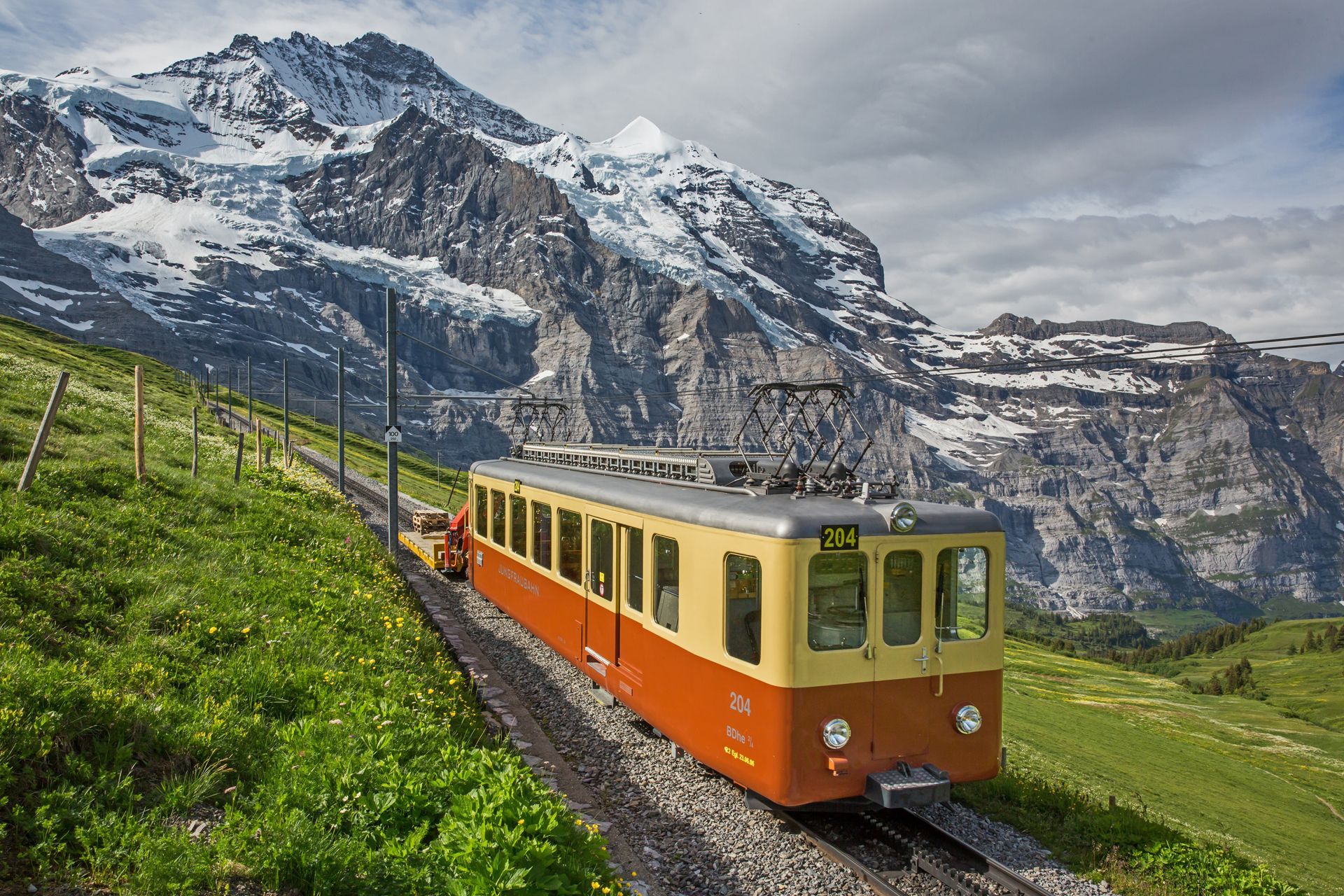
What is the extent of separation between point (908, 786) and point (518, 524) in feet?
33.1

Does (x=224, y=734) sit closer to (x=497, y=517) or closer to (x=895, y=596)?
(x=895, y=596)

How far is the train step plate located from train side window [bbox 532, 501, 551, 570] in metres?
7.47

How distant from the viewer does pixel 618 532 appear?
11.4m

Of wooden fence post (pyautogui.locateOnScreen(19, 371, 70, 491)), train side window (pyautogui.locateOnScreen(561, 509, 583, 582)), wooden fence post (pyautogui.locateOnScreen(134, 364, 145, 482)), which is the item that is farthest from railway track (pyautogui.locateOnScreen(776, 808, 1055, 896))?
wooden fence post (pyautogui.locateOnScreen(134, 364, 145, 482))

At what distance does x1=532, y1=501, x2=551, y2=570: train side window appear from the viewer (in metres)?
14.5

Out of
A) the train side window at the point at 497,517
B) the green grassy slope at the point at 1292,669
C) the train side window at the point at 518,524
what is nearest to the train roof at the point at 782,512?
the train side window at the point at 518,524

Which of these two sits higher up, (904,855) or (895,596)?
(895,596)

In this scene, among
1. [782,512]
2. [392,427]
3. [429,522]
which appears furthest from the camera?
[429,522]

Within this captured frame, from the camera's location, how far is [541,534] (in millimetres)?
14938

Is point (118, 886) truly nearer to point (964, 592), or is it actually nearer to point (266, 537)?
point (964, 592)

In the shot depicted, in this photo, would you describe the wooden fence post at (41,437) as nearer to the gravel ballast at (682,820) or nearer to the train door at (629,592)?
the gravel ballast at (682,820)

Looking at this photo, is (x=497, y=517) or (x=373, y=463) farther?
(x=373, y=463)

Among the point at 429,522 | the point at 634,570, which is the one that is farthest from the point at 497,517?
the point at 429,522

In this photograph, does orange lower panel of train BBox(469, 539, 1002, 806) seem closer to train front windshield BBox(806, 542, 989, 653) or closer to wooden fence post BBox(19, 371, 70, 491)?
train front windshield BBox(806, 542, 989, 653)
